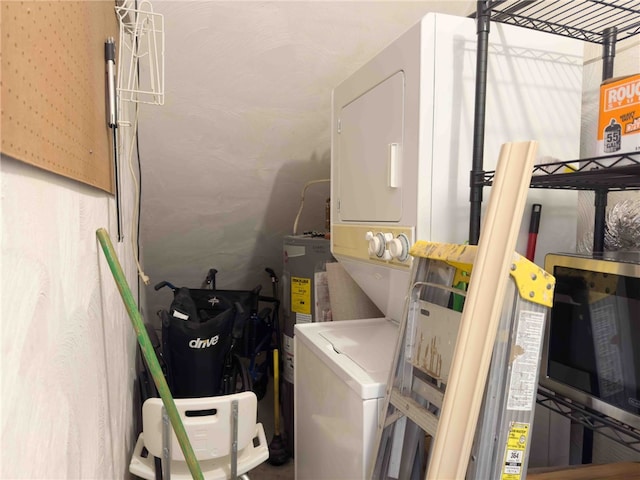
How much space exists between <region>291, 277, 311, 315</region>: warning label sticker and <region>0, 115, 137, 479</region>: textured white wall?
1.26 metres

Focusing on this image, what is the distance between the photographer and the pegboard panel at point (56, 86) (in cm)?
55

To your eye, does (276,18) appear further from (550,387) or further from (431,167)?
(550,387)

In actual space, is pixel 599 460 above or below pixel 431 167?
below

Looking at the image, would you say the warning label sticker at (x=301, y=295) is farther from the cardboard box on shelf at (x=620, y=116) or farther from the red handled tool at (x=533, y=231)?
the cardboard box on shelf at (x=620, y=116)

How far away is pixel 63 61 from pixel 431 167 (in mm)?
961

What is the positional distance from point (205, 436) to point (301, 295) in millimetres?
1054

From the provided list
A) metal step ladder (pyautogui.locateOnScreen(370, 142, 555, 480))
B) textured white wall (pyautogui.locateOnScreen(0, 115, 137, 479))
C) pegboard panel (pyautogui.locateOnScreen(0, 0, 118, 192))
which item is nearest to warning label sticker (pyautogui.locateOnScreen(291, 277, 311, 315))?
textured white wall (pyautogui.locateOnScreen(0, 115, 137, 479))

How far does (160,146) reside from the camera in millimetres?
2500

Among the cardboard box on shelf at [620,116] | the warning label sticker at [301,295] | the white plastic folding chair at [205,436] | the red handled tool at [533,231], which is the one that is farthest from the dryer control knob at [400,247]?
the warning label sticker at [301,295]

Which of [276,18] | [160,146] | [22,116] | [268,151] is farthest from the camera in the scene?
[268,151]

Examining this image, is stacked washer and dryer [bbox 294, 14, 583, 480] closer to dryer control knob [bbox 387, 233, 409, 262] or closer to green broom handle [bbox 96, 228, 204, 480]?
dryer control knob [bbox 387, 233, 409, 262]

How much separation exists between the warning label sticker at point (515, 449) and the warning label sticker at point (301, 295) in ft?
5.26

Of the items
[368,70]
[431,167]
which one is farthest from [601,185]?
[368,70]

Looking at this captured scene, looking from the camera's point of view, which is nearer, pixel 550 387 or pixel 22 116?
pixel 22 116
